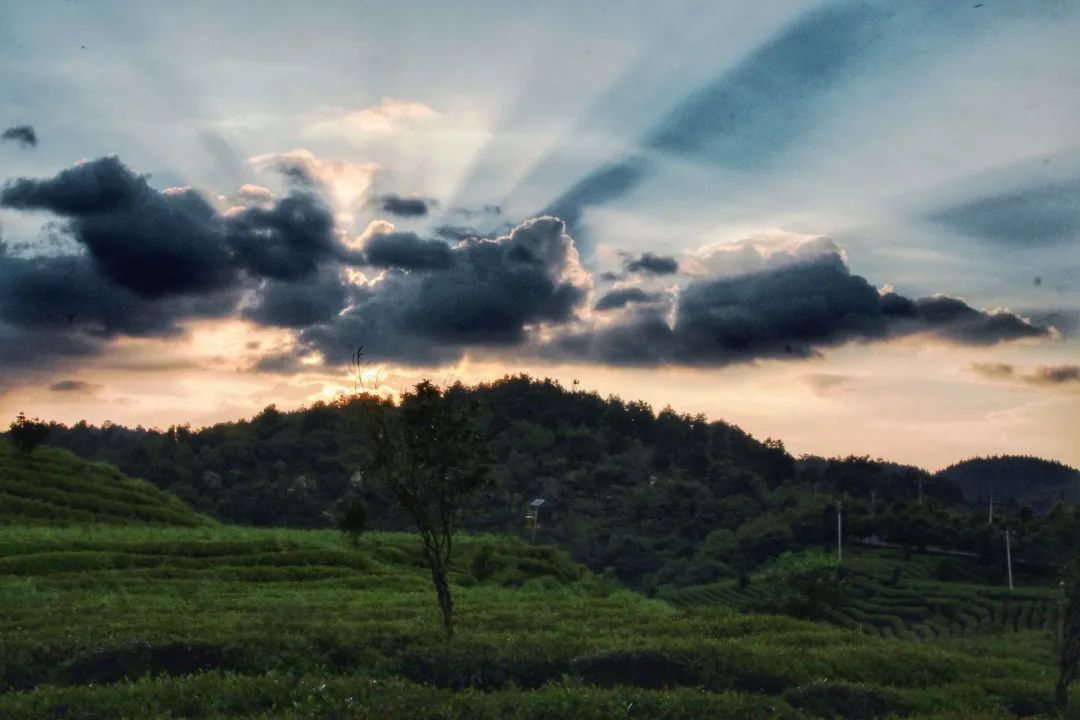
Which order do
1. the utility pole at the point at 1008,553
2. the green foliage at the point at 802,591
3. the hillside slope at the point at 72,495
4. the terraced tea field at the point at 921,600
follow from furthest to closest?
the utility pole at the point at 1008,553 < the terraced tea field at the point at 921,600 < the hillside slope at the point at 72,495 < the green foliage at the point at 802,591

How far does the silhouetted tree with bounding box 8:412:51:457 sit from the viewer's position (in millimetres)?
68188

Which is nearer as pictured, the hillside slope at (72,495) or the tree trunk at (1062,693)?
the tree trunk at (1062,693)

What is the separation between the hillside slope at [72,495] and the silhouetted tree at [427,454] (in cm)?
4217

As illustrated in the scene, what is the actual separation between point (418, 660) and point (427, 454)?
231 inches

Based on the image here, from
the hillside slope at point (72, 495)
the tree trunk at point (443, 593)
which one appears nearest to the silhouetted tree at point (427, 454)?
the tree trunk at point (443, 593)

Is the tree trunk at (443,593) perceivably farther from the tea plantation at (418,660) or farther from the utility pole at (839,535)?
the utility pole at (839,535)

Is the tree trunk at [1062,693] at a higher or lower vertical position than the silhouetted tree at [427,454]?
lower

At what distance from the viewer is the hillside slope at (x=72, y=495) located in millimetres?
62531

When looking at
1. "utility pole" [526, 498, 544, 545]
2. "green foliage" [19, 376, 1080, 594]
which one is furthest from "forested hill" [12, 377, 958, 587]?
"utility pole" [526, 498, 544, 545]

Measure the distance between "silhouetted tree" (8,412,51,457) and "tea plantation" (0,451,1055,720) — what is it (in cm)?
2584

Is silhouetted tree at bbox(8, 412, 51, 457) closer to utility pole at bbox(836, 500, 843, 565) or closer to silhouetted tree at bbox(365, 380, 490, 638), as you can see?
silhouetted tree at bbox(365, 380, 490, 638)

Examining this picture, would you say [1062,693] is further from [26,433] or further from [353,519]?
[26,433]

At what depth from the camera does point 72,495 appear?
66.9 meters

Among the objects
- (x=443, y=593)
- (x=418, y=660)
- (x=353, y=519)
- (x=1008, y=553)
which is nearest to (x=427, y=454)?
(x=443, y=593)
